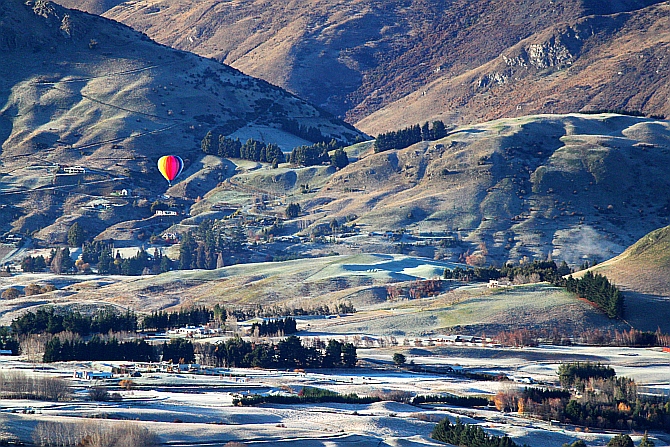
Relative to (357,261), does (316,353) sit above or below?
below

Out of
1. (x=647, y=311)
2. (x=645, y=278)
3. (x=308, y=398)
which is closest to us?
(x=308, y=398)

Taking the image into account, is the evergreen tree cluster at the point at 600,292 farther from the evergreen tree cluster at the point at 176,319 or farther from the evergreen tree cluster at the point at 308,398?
the evergreen tree cluster at the point at 308,398

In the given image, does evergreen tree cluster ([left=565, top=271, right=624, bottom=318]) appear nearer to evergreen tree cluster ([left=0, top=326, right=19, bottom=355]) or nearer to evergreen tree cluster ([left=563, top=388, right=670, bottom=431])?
evergreen tree cluster ([left=563, top=388, right=670, bottom=431])

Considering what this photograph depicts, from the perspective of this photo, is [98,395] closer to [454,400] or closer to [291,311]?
[454,400]

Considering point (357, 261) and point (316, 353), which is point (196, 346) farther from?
point (357, 261)

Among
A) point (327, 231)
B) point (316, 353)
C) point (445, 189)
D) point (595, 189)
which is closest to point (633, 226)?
point (595, 189)

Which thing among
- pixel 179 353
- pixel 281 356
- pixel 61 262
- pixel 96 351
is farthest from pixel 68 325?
pixel 61 262
